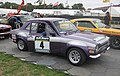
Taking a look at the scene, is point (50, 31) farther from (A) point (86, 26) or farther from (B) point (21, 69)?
(A) point (86, 26)

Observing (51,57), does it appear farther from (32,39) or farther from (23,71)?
(23,71)

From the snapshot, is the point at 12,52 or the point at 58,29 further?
the point at 12,52

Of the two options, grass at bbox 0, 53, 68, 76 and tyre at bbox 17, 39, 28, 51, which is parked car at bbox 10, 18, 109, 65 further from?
grass at bbox 0, 53, 68, 76

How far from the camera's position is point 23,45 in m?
8.47

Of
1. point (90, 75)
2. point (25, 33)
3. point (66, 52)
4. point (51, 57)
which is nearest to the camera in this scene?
point (90, 75)

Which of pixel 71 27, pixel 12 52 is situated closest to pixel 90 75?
pixel 71 27

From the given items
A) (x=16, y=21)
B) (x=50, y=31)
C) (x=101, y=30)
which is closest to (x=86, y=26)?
(x=101, y=30)

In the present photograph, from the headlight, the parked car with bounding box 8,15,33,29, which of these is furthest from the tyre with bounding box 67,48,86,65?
the parked car with bounding box 8,15,33,29

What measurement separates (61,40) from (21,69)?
1.71m

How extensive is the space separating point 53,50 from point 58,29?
0.77 m

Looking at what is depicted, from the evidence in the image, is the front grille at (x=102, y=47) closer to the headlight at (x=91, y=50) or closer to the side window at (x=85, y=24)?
the headlight at (x=91, y=50)

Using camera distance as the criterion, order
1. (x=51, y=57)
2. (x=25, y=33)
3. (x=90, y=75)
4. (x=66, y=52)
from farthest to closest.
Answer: (x=25, y=33), (x=51, y=57), (x=66, y=52), (x=90, y=75)

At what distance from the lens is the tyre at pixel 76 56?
655cm

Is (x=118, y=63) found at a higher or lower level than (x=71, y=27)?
lower
